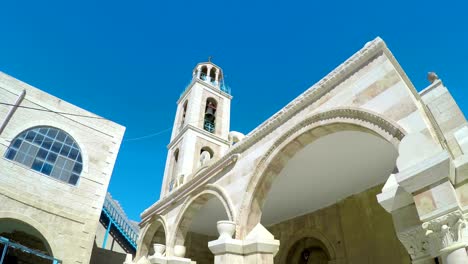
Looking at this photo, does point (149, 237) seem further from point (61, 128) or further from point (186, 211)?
point (61, 128)

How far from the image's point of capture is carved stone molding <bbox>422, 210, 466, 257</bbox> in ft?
8.82

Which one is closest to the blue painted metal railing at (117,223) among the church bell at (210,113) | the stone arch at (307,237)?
the church bell at (210,113)

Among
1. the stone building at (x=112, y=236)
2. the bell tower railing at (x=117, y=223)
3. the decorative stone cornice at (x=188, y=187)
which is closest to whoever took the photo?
the decorative stone cornice at (x=188, y=187)

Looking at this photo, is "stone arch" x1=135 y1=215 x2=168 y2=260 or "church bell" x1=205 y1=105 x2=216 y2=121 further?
"church bell" x1=205 y1=105 x2=216 y2=121

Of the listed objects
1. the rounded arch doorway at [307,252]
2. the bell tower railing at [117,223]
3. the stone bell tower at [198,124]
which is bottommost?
the rounded arch doorway at [307,252]

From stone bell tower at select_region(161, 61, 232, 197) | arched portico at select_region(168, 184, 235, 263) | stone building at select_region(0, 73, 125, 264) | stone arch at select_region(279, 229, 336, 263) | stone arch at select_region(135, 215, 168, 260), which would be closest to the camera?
arched portico at select_region(168, 184, 235, 263)

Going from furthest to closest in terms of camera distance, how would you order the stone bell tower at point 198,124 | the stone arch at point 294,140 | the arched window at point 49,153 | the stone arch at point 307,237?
the stone bell tower at point 198,124 < the arched window at point 49,153 < the stone arch at point 307,237 < the stone arch at point 294,140

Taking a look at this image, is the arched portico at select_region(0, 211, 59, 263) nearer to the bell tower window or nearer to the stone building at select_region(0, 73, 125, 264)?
the stone building at select_region(0, 73, 125, 264)

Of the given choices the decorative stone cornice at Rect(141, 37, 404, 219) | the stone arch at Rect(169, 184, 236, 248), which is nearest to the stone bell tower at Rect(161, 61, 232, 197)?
the stone arch at Rect(169, 184, 236, 248)

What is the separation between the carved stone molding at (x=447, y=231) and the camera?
2.69m

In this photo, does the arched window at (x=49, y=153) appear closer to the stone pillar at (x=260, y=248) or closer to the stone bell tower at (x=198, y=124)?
the stone bell tower at (x=198, y=124)

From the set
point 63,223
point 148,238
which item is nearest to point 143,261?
point 148,238

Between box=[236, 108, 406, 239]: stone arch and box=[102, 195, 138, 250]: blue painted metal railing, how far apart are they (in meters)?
11.0

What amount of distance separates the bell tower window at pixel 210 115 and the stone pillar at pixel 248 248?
39.9ft
